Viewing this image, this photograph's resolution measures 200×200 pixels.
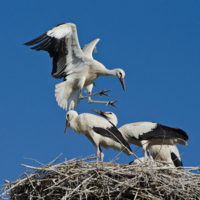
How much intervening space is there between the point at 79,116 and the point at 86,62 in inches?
68.7

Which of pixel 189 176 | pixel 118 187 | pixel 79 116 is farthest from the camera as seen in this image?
pixel 79 116

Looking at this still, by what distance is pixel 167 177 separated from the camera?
601 centimetres

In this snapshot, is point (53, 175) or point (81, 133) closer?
point (53, 175)

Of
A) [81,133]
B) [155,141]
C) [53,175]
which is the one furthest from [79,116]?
[53,175]

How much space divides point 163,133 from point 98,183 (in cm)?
321

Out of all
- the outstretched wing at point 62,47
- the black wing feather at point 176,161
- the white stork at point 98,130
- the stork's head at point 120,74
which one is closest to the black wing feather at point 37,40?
the outstretched wing at point 62,47

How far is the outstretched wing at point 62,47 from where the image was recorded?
8.85 metres

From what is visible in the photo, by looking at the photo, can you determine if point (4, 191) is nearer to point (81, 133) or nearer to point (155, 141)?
point (81, 133)

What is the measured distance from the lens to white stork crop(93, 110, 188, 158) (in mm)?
8656

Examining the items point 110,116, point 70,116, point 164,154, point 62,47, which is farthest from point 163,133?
point 62,47

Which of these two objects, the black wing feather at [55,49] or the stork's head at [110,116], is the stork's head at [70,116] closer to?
the stork's head at [110,116]

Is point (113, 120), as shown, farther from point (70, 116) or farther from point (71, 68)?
point (71, 68)

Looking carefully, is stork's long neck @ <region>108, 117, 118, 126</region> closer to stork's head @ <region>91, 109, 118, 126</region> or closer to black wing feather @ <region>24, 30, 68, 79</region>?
stork's head @ <region>91, 109, 118, 126</region>

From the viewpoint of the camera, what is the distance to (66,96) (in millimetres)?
10102
